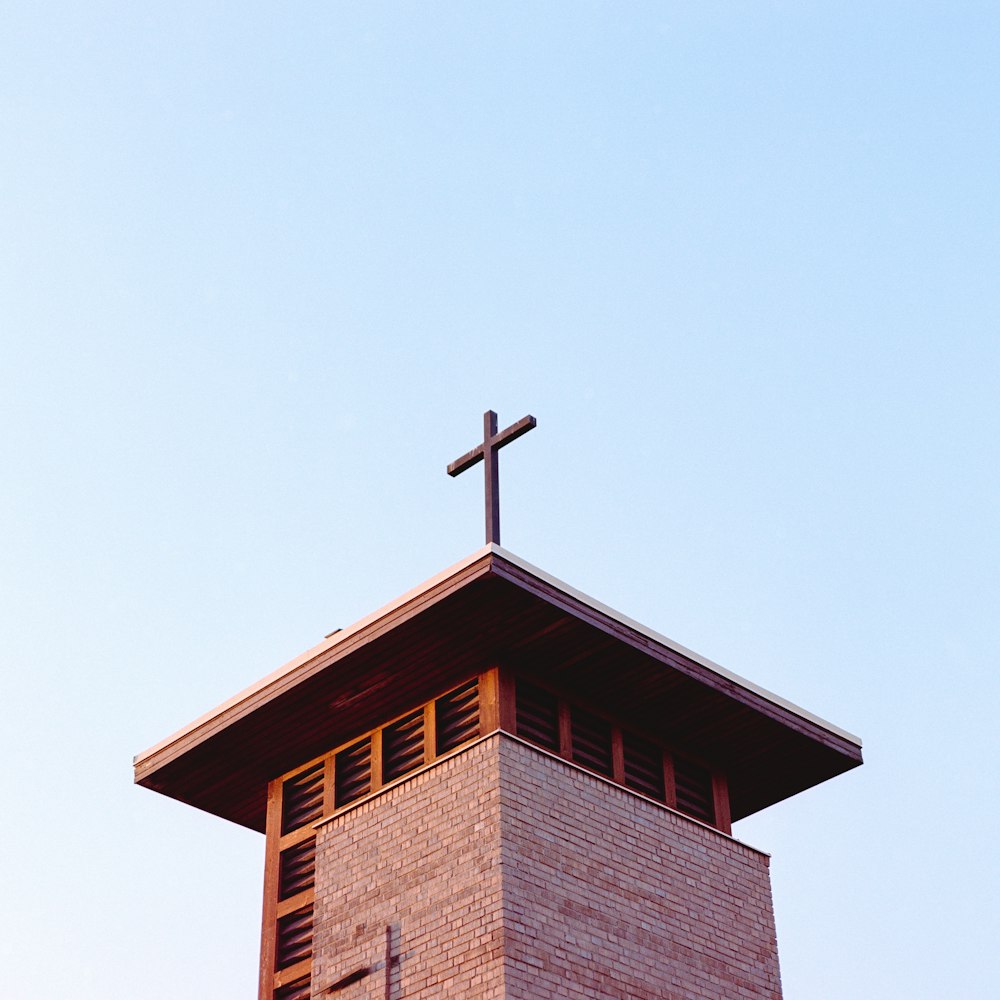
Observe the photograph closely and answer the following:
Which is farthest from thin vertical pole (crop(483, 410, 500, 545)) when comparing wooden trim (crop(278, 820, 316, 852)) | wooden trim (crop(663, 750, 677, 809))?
wooden trim (crop(278, 820, 316, 852))

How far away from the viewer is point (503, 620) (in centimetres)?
2266

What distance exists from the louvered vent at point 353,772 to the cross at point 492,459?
3.29 metres

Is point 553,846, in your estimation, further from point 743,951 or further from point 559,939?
point 743,951

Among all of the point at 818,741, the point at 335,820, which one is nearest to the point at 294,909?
the point at 335,820

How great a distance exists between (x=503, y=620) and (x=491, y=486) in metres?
2.21

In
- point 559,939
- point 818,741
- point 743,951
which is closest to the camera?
point 559,939

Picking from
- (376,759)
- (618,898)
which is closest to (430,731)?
(376,759)

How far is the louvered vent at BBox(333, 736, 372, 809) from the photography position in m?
24.3

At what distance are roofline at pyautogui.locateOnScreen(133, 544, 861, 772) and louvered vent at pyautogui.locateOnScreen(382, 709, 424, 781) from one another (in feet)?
4.85

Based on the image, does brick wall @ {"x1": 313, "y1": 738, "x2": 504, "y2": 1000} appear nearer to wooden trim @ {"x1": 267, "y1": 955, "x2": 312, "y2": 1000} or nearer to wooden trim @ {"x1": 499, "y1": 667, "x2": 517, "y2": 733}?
wooden trim @ {"x1": 267, "y1": 955, "x2": 312, "y2": 1000}

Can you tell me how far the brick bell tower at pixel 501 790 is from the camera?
858 inches

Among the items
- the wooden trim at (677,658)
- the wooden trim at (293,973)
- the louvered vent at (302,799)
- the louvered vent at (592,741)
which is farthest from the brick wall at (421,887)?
the wooden trim at (677,658)

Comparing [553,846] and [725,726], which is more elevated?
[725,726]

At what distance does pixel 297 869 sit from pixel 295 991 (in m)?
1.68
